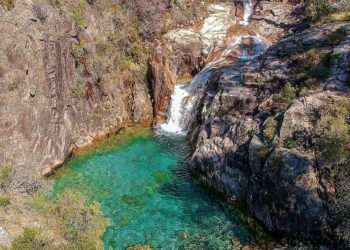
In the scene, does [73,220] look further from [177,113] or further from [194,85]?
[194,85]

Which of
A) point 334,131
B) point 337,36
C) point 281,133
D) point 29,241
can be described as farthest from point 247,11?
point 29,241

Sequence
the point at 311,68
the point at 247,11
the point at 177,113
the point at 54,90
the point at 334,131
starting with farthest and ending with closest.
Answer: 1. the point at 247,11
2. the point at 177,113
3. the point at 54,90
4. the point at 311,68
5. the point at 334,131

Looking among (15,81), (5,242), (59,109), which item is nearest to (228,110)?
(59,109)

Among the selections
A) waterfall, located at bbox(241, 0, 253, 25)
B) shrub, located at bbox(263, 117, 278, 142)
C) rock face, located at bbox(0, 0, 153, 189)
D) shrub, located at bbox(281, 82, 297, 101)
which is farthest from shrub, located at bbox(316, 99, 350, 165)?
waterfall, located at bbox(241, 0, 253, 25)

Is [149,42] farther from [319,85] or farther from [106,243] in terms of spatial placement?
[106,243]

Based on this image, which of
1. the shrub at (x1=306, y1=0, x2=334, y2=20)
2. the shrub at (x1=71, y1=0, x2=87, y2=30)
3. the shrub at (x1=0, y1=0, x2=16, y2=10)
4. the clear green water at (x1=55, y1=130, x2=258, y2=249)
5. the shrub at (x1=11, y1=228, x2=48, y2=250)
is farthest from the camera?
the shrub at (x1=306, y1=0, x2=334, y2=20)

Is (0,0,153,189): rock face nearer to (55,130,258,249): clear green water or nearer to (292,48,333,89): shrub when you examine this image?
(55,130,258,249): clear green water
